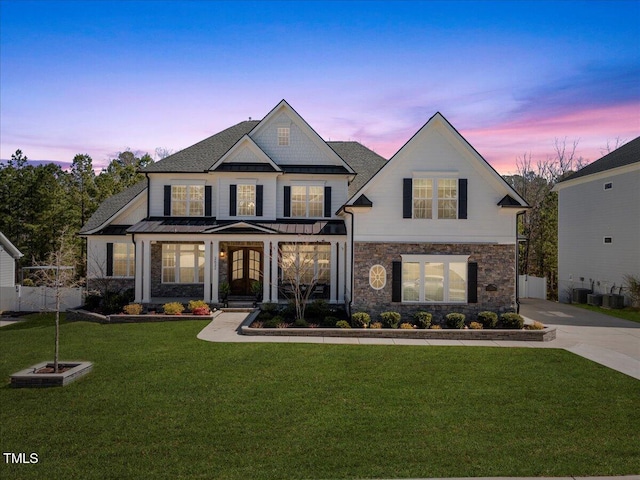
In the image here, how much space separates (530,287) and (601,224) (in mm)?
5940

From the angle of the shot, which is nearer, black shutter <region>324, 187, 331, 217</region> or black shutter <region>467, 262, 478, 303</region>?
black shutter <region>467, 262, 478, 303</region>

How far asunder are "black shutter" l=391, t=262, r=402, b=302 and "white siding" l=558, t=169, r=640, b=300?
1403cm

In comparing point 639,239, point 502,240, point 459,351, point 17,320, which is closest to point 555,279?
point 639,239

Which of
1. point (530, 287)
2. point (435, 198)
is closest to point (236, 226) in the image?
point (435, 198)

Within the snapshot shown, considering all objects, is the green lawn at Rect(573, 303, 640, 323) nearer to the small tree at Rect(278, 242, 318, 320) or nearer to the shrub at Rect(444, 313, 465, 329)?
the shrub at Rect(444, 313, 465, 329)

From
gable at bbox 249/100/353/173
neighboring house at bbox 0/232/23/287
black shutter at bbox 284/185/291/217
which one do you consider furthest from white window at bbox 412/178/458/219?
neighboring house at bbox 0/232/23/287

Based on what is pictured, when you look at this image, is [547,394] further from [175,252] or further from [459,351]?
[175,252]

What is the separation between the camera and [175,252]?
73.1 ft

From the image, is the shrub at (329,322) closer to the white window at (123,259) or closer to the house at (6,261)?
the white window at (123,259)

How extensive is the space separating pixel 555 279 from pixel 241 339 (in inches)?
1193

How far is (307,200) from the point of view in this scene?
22172 millimetres

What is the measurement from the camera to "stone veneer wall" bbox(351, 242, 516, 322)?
1716 cm

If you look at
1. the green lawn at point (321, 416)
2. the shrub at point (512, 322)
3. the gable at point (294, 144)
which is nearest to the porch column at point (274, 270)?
the gable at point (294, 144)

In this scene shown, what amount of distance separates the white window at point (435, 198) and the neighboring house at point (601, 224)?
39.7 feet
